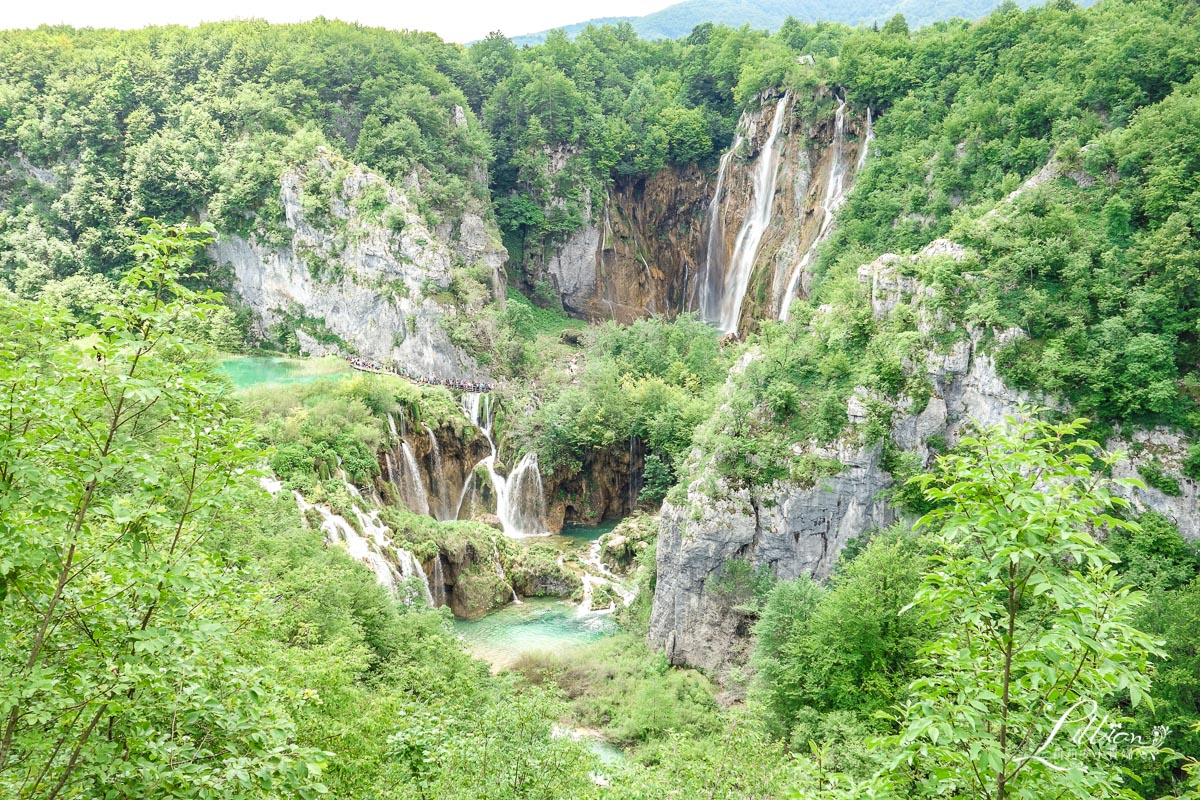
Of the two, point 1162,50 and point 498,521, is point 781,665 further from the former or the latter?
point 1162,50

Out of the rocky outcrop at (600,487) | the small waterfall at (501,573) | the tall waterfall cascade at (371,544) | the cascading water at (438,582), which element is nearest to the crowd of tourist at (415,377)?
the rocky outcrop at (600,487)

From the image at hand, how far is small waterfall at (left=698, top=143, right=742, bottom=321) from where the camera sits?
53312 mm

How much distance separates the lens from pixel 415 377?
46.8m

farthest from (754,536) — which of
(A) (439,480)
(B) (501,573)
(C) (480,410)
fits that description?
(C) (480,410)

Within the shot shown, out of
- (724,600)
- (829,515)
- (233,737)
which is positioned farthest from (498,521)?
(233,737)

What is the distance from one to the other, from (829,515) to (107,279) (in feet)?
164

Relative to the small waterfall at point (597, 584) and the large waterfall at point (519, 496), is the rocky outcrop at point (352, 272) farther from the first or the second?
the small waterfall at point (597, 584)

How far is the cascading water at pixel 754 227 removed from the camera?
47188 millimetres

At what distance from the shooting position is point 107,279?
163 feet

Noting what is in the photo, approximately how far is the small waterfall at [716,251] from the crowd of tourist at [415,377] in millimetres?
19420

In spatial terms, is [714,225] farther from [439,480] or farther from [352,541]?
[352,541]

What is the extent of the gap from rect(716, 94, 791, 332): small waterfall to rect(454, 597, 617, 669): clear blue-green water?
24.4 meters

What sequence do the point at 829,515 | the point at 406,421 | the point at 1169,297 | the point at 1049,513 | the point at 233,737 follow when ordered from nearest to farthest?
the point at 1049,513 → the point at 233,737 → the point at 1169,297 → the point at 829,515 → the point at 406,421

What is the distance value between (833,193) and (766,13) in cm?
17575
